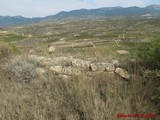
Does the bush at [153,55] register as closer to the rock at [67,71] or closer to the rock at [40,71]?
the rock at [67,71]

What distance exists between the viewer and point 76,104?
3525 mm

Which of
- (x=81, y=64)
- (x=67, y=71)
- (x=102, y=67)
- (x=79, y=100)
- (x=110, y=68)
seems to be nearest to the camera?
(x=79, y=100)

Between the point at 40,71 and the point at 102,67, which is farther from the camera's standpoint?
the point at 40,71

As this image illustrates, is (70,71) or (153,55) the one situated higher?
(153,55)

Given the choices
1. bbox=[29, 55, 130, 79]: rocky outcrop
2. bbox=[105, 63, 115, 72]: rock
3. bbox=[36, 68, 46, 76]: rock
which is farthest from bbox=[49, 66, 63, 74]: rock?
bbox=[105, 63, 115, 72]: rock

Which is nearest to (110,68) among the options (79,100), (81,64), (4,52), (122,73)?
(122,73)

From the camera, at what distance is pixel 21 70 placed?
5.23 meters

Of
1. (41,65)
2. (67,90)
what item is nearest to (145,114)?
(67,90)

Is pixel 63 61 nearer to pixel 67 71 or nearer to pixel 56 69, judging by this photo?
pixel 56 69

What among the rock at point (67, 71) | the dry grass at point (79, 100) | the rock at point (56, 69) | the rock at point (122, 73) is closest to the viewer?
the dry grass at point (79, 100)

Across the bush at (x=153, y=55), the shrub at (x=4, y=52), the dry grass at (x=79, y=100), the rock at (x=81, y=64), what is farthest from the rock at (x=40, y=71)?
the bush at (x=153, y=55)

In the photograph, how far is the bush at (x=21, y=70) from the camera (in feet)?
17.0

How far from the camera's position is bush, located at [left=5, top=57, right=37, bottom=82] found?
17.0ft

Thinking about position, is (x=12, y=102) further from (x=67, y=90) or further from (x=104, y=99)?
(x=104, y=99)
